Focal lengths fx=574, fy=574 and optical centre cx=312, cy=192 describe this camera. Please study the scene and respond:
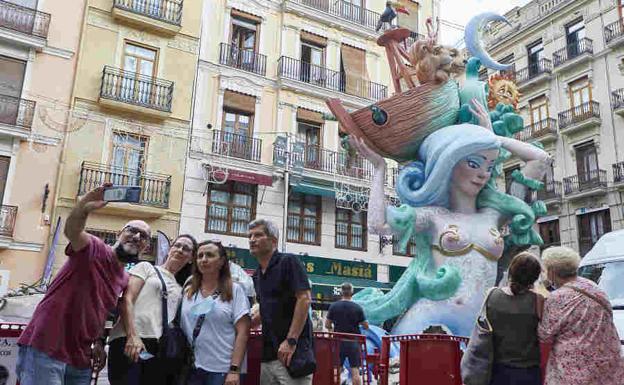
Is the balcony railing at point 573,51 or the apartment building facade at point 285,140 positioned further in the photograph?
the balcony railing at point 573,51

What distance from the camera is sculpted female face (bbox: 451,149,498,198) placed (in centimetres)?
778

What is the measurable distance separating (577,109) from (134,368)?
24109 millimetres

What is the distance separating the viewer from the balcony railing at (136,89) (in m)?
16.6

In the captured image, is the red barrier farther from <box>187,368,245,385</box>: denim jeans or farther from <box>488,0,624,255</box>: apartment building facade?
<box>488,0,624,255</box>: apartment building facade

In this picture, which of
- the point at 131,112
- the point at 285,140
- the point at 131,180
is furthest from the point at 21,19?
the point at 285,140

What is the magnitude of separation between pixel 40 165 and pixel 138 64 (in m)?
4.22

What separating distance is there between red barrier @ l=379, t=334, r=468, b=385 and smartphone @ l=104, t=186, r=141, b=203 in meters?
2.30

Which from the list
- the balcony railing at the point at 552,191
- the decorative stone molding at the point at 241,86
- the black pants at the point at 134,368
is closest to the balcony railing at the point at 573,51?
the balcony railing at the point at 552,191

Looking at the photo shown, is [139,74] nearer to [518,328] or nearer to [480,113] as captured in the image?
[480,113]

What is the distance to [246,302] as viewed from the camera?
144 inches

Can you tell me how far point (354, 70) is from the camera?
827 inches

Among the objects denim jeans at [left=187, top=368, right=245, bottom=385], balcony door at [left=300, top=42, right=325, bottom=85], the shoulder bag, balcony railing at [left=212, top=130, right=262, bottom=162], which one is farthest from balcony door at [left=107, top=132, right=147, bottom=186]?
the shoulder bag

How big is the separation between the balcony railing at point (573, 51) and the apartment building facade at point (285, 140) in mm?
9034

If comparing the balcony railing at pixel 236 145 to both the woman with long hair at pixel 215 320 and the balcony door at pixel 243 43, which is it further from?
the woman with long hair at pixel 215 320
